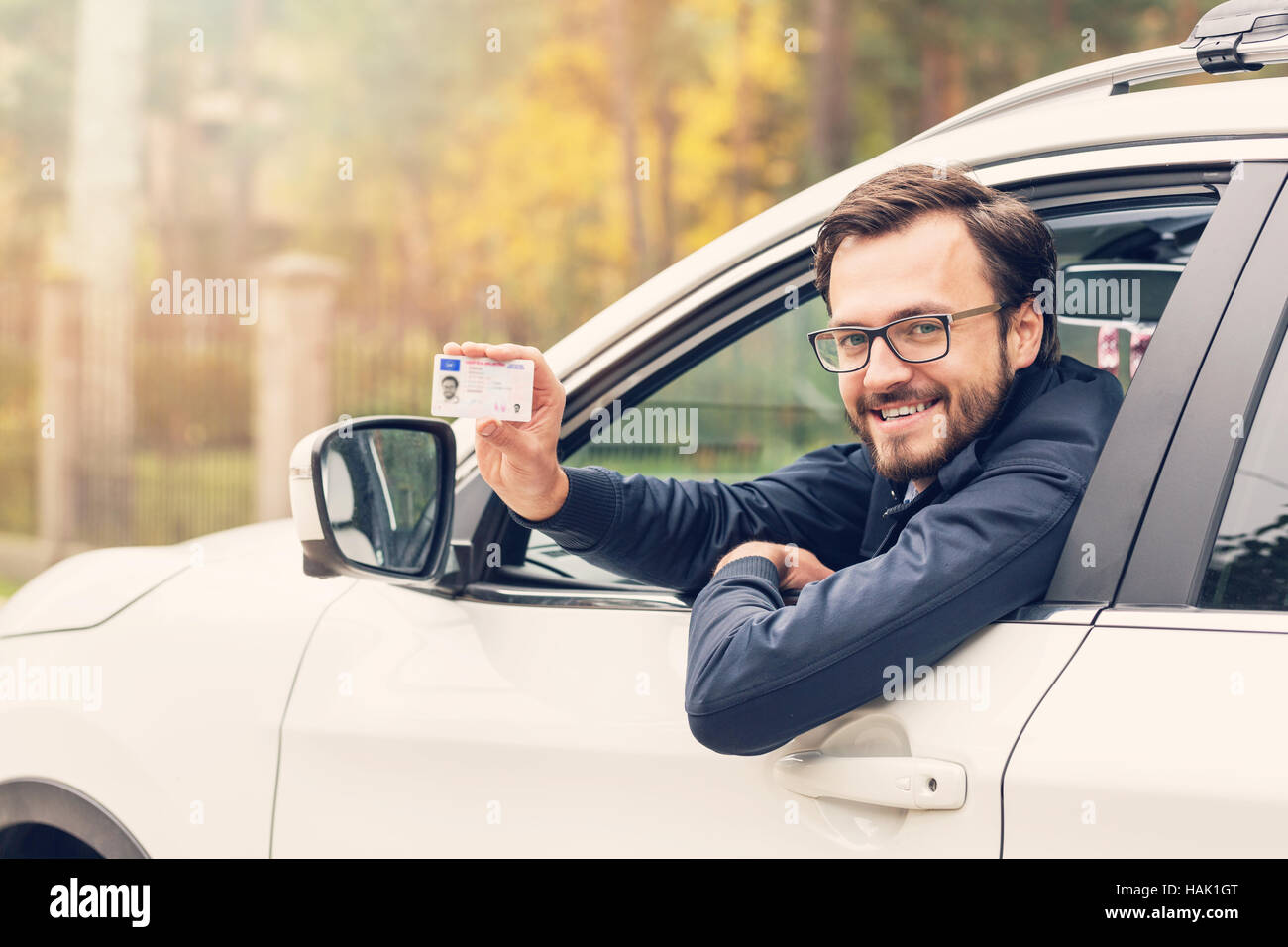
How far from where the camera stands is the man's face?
5.98 ft

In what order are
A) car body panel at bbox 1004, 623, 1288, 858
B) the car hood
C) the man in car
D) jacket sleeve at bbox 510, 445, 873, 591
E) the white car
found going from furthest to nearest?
the car hood
jacket sleeve at bbox 510, 445, 873, 591
the man in car
the white car
car body panel at bbox 1004, 623, 1288, 858

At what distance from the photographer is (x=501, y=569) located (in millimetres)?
2141

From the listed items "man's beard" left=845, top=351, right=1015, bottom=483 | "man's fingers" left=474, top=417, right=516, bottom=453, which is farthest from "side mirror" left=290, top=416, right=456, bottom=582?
"man's beard" left=845, top=351, right=1015, bottom=483

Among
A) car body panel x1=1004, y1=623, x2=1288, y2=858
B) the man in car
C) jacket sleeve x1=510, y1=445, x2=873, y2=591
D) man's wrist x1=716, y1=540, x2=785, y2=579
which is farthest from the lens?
jacket sleeve x1=510, y1=445, x2=873, y2=591

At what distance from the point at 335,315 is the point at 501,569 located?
810cm

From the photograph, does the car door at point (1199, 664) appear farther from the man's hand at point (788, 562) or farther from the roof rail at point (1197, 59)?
the man's hand at point (788, 562)

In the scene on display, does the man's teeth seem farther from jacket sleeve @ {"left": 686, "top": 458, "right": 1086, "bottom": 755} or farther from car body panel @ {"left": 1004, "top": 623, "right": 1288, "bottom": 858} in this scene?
car body panel @ {"left": 1004, "top": 623, "right": 1288, "bottom": 858}

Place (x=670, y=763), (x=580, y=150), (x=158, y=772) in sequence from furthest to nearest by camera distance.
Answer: (x=580, y=150) → (x=158, y=772) → (x=670, y=763)

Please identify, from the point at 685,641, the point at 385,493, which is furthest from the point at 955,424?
the point at 385,493

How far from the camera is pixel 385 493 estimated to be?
2.14 m

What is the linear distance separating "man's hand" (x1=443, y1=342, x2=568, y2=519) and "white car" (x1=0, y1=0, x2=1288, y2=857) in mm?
76
